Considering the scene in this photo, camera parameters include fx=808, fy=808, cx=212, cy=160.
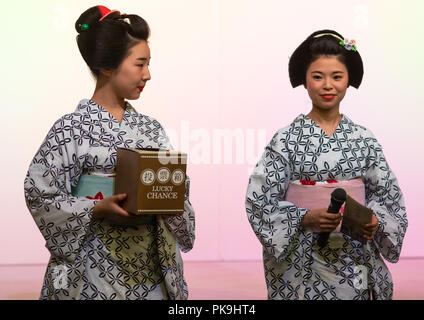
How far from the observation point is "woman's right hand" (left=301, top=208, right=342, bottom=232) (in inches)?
121

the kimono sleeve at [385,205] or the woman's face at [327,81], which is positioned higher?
the woman's face at [327,81]

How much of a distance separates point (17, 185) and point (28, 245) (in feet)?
1.49

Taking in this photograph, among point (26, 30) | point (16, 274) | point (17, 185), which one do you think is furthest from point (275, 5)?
point (16, 274)

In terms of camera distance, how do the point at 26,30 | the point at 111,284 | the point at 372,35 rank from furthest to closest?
1. the point at 372,35
2. the point at 26,30
3. the point at 111,284

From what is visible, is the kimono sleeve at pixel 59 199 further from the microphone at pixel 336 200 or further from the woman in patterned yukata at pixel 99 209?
the microphone at pixel 336 200

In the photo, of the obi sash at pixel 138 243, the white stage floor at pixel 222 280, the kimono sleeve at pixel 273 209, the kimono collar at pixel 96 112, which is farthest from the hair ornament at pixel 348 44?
the white stage floor at pixel 222 280

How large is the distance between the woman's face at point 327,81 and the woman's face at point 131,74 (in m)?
0.70

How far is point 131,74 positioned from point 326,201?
907 mm

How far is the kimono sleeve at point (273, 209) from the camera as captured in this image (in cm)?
319

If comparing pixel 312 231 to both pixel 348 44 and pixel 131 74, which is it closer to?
pixel 348 44

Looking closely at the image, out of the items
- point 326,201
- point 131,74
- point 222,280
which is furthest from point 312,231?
point 222,280

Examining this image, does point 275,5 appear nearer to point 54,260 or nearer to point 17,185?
point 17,185

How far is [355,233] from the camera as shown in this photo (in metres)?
3.11
